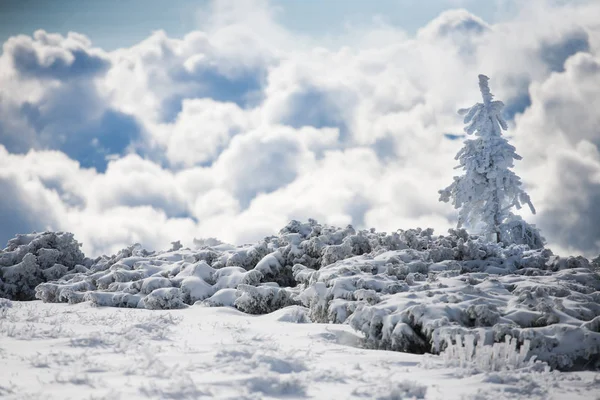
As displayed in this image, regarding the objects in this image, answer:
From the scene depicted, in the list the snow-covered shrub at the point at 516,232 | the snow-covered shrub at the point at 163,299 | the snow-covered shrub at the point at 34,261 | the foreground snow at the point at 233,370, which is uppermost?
the snow-covered shrub at the point at 516,232

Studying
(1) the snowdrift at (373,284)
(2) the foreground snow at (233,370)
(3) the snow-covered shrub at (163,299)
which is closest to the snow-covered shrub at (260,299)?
(1) the snowdrift at (373,284)

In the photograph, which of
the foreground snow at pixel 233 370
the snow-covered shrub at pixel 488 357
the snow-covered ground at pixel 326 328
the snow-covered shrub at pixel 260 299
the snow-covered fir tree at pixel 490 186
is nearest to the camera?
the foreground snow at pixel 233 370

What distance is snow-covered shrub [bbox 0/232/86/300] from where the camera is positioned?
17.7 meters

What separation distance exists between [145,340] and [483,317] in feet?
19.4

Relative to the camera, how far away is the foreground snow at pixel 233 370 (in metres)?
5.59

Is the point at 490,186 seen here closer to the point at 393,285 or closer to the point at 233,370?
the point at 393,285

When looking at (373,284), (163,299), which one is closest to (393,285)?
(373,284)

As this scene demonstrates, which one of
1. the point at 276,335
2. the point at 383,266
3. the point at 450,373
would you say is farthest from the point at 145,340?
the point at 383,266

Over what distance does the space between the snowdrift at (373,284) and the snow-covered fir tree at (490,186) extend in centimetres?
696

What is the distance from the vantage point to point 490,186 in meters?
22.5

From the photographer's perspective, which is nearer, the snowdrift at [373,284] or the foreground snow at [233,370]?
the foreground snow at [233,370]

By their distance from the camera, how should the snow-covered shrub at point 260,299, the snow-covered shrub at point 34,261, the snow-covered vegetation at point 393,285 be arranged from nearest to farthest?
the snow-covered vegetation at point 393,285
the snow-covered shrub at point 260,299
the snow-covered shrub at point 34,261

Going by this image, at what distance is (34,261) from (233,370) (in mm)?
15295

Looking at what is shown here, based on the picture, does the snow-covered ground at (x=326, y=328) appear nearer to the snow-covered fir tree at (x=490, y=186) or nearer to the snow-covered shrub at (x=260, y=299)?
the snow-covered shrub at (x=260, y=299)
